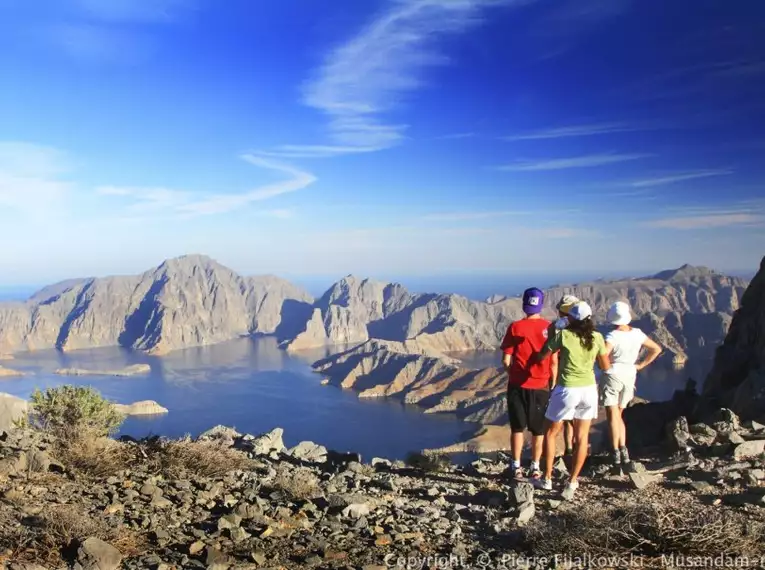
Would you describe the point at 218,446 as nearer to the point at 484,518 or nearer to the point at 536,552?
the point at 484,518

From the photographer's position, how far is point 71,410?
1238cm

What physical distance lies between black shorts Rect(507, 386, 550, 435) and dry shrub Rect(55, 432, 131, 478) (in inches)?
223

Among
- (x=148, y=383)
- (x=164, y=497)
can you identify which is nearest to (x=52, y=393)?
(x=164, y=497)

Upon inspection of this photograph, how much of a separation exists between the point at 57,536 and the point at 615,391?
7162mm

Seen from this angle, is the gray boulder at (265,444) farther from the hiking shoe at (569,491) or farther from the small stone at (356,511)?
the hiking shoe at (569,491)

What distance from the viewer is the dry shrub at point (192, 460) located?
797 centimetres

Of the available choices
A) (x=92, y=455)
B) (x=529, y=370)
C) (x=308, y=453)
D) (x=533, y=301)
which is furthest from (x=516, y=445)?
(x=92, y=455)

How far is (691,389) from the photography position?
2602cm

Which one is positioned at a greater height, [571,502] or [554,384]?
[554,384]

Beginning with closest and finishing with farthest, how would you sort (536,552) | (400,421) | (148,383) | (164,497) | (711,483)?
1. (536,552)
2. (164,497)
3. (711,483)
4. (400,421)
5. (148,383)

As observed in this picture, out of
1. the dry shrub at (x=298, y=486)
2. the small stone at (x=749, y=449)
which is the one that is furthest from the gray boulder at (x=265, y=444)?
the small stone at (x=749, y=449)

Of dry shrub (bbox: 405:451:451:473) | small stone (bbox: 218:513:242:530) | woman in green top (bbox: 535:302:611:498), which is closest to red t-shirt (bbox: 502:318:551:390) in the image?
woman in green top (bbox: 535:302:611:498)

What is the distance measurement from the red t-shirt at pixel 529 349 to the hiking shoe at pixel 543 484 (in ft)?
4.02

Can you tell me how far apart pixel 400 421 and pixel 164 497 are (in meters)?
138
